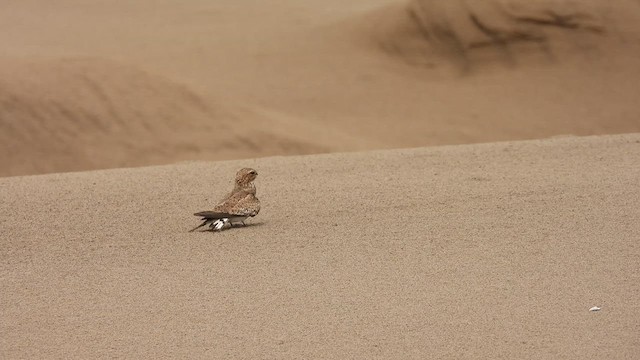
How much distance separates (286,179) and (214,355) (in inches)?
178

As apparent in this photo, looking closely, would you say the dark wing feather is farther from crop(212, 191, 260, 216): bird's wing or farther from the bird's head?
the bird's head

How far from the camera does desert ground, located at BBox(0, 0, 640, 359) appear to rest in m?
6.30

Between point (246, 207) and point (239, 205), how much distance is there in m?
0.06

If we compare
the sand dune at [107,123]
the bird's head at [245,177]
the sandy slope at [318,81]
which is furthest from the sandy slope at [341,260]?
the sandy slope at [318,81]

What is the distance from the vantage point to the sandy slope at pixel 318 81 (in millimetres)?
13422

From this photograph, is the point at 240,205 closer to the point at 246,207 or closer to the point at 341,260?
the point at 246,207

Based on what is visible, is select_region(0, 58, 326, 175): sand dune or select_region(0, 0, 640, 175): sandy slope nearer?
select_region(0, 58, 326, 175): sand dune

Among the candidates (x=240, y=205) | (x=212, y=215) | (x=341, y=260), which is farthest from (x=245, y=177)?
(x=341, y=260)

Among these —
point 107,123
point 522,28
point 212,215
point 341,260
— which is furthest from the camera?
point 522,28

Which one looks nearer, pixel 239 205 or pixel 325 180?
pixel 239 205

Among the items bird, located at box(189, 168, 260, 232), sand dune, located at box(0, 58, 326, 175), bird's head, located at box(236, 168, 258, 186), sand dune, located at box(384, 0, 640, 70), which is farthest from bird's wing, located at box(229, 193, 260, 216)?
sand dune, located at box(384, 0, 640, 70)

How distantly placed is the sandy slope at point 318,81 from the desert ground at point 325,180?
4 cm

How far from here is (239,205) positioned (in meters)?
8.40

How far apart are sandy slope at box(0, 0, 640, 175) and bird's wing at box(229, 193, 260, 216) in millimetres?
4884
